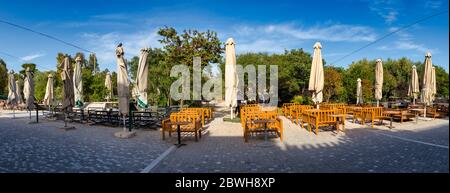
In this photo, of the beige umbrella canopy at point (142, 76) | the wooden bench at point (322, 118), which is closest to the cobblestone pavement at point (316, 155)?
the wooden bench at point (322, 118)

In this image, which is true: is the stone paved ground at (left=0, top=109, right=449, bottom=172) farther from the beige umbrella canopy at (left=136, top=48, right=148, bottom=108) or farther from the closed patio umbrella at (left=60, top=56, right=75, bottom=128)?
the closed patio umbrella at (left=60, top=56, right=75, bottom=128)

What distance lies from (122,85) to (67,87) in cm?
453

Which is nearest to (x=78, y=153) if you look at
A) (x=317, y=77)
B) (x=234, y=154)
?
(x=234, y=154)

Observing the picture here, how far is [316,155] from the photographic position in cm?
523

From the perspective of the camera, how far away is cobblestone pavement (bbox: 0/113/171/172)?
14.9ft

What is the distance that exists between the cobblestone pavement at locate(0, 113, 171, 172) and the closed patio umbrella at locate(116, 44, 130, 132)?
1.09 m

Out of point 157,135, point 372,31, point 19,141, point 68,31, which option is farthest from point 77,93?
point 372,31

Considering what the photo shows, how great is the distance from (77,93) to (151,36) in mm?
9504

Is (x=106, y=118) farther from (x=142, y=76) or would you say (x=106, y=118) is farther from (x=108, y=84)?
(x=108, y=84)
